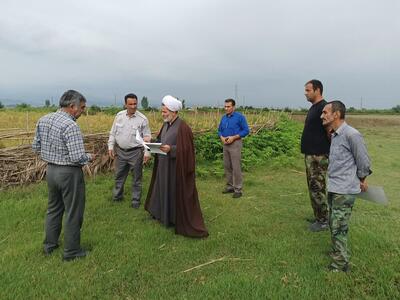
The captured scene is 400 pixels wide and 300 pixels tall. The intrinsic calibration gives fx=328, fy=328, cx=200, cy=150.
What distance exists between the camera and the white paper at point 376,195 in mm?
3070

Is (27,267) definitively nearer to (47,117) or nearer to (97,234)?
(97,234)

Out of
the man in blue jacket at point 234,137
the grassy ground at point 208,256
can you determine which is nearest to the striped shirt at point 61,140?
the grassy ground at point 208,256

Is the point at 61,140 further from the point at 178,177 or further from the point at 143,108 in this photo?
the point at 143,108

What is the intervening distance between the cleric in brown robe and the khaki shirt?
0.98 metres

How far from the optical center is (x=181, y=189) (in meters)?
4.28

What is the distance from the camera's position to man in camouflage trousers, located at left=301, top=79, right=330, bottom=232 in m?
4.14

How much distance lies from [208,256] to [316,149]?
1902 millimetres

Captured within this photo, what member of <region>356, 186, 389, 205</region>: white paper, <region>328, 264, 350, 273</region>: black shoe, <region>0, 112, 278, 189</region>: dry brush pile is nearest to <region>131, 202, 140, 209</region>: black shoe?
<region>0, 112, 278, 189</region>: dry brush pile

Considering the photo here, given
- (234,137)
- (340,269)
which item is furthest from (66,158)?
(234,137)

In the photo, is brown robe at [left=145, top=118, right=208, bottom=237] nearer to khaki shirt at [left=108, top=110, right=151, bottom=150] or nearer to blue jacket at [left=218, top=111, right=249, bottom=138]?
khaki shirt at [left=108, top=110, right=151, bottom=150]

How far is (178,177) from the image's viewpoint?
4273 mm

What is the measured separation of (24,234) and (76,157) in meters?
1.78

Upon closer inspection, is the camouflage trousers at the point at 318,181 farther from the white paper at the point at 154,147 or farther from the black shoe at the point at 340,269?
the white paper at the point at 154,147

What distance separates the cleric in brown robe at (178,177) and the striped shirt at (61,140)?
1.18m
